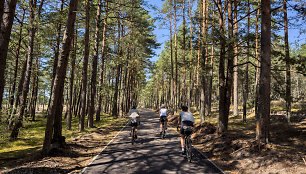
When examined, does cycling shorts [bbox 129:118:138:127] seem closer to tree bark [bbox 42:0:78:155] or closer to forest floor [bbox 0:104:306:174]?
forest floor [bbox 0:104:306:174]

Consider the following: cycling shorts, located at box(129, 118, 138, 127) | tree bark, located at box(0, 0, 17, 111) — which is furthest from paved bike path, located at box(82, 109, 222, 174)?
tree bark, located at box(0, 0, 17, 111)

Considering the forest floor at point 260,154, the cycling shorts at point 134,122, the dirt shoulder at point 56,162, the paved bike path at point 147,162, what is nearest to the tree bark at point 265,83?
the forest floor at point 260,154

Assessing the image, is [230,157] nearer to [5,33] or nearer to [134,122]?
[134,122]

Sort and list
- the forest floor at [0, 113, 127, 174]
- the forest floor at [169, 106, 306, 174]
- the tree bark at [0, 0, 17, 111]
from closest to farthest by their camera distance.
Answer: the tree bark at [0, 0, 17, 111] → the forest floor at [169, 106, 306, 174] → the forest floor at [0, 113, 127, 174]

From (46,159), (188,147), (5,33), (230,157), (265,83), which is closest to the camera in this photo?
(5,33)

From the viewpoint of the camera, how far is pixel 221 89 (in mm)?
11070

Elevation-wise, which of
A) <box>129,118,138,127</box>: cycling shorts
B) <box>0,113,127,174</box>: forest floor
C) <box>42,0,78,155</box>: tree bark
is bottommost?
<box>0,113,127,174</box>: forest floor

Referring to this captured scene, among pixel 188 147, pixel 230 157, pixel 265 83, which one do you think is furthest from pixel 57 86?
pixel 265 83

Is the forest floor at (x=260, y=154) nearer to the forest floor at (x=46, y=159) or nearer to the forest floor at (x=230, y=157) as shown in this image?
the forest floor at (x=230, y=157)

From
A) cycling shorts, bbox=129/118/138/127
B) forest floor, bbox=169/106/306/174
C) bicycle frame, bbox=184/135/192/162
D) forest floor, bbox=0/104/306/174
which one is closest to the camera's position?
forest floor, bbox=169/106/306/174

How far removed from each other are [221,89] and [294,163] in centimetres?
597

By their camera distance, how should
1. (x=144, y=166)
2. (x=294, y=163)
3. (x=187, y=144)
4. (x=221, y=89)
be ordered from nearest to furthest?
(x=294, y=163) < (x=144, y=166) < (x=187, y=144) < (x=221, y=89)

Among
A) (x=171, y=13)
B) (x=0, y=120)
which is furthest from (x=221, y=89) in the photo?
(x=171, y=13)

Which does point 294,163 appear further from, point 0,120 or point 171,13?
point 171,13
